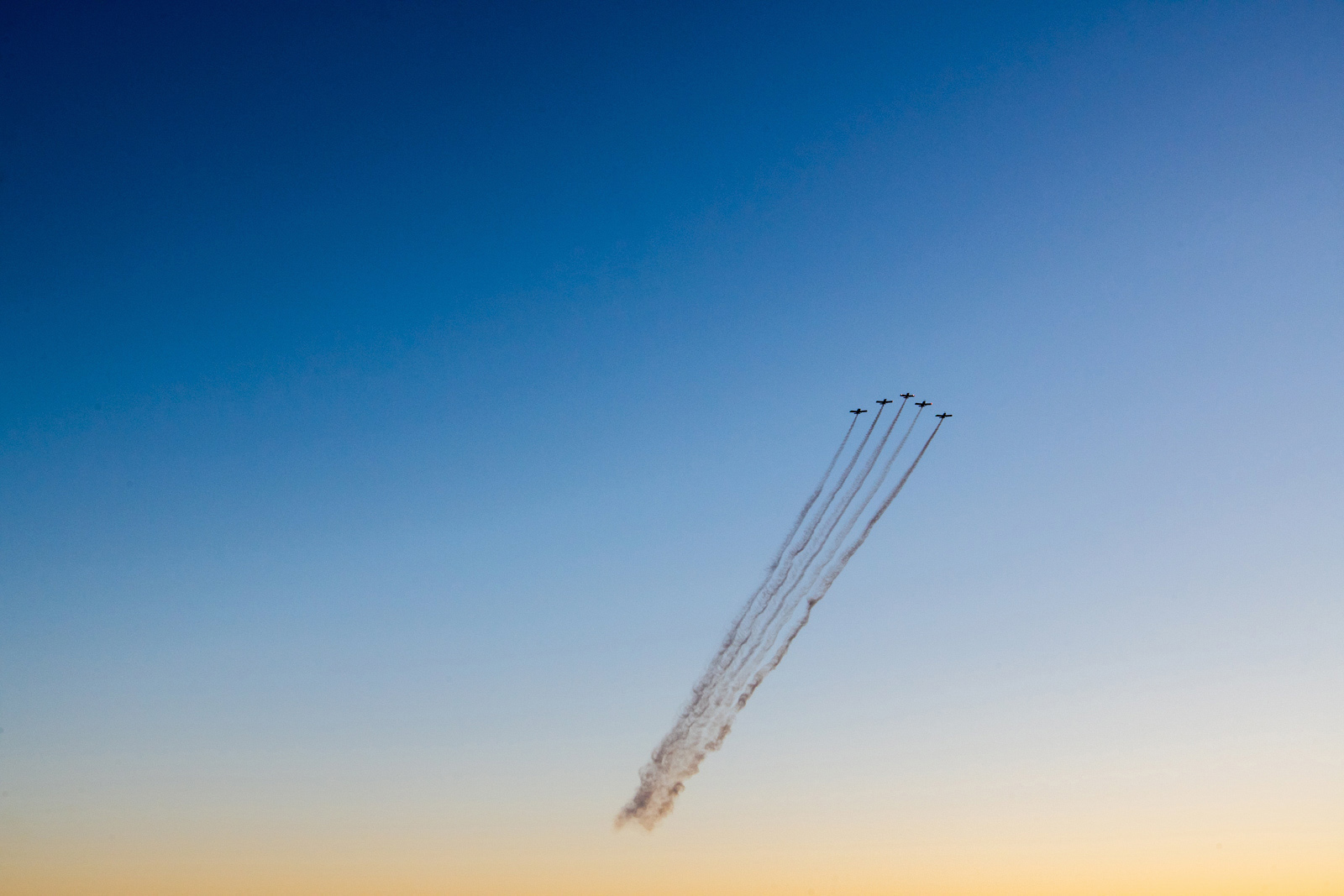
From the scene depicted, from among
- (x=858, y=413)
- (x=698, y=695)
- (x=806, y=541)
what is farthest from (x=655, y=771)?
(x=858, y=413)

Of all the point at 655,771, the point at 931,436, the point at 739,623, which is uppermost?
the point at 931,436

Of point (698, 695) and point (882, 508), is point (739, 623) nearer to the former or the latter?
point (698, 695)

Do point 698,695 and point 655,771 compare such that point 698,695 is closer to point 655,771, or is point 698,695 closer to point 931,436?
point 655,771

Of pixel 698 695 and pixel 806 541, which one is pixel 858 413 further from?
pixel 698 695

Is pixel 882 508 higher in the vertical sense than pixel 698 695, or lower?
higher

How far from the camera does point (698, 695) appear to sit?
134 metres

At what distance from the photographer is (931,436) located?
5266 inches

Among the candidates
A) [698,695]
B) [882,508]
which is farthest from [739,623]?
[882,508]

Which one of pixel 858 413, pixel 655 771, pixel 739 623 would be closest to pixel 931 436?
pixel 858 413

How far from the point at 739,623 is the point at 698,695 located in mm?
7334

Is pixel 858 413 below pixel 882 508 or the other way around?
the other way around

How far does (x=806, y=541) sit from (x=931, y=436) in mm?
14553

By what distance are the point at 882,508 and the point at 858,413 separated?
901 centimetres

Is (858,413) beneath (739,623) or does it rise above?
above
